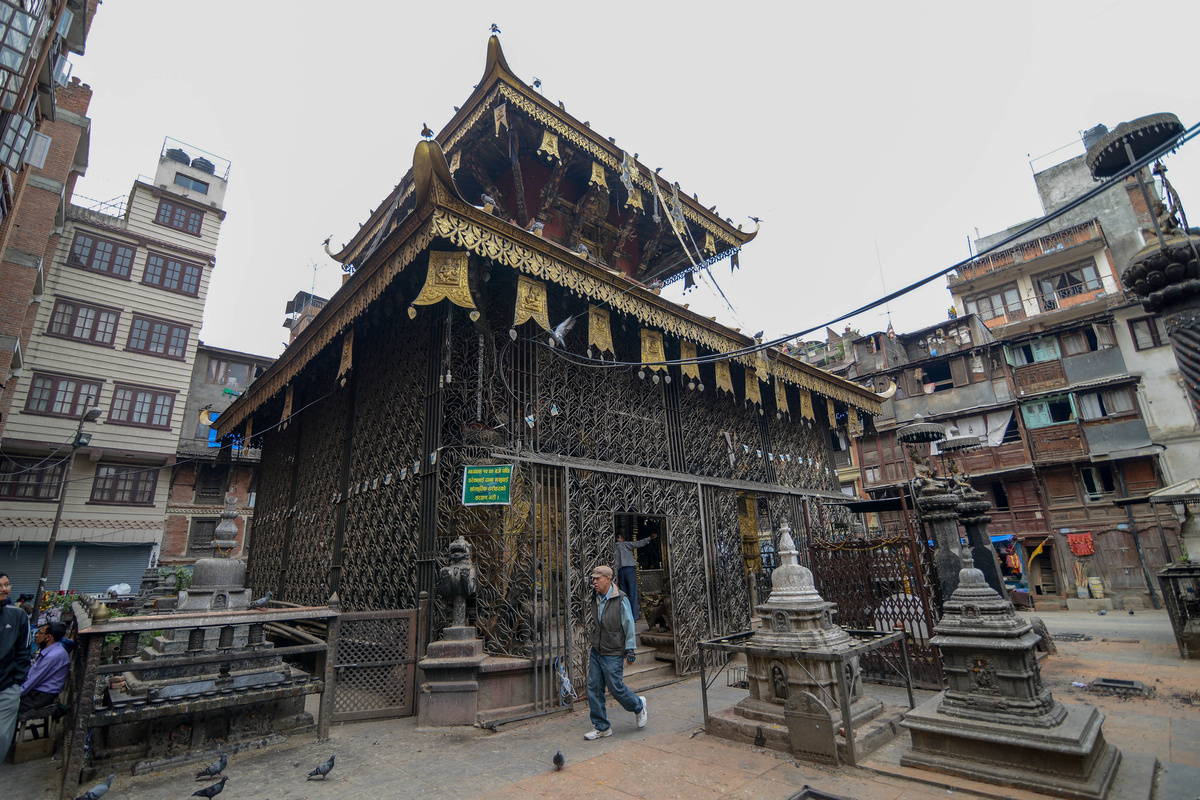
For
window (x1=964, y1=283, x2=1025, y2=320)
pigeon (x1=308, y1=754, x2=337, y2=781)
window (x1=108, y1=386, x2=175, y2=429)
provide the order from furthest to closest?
1. window (x1=964, y1=283, x2=1025, y2=320)
2. window (x1=108, y1=386, x2=175, y2=429)
3. pigeon (x1=308, y1=754, x2=337, y2=781)

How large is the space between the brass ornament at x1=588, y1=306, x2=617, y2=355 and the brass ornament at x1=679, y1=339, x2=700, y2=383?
5.03 ft

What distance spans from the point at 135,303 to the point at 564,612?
94.3 ft

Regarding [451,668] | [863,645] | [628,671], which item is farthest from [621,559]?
[863,645]

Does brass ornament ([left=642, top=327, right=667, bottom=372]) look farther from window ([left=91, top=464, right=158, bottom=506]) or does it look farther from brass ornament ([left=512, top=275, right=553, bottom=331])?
window ([left=91, top=464, right=158, bottom=506])

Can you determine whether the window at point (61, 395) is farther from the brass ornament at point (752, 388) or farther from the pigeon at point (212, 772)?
the brass ornament at point (752, 388)

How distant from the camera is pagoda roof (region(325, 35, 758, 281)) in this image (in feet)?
30.1

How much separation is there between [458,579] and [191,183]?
33253 millimetres

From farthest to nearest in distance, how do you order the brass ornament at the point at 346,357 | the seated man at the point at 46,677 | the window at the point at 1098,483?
1. the window at the point at 1098,483
2. the brass ornament at the point at 346,357
3. the seated man at the point at 46,677

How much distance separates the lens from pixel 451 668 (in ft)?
20.7

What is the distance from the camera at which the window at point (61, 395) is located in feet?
71.3

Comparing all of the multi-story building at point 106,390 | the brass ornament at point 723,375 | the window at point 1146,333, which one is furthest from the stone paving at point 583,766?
the window at point 1146,333

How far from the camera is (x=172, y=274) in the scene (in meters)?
26.3

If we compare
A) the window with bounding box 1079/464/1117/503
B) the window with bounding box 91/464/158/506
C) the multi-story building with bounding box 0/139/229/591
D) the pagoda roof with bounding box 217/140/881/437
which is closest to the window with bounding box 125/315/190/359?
the multi-story building with bounding box 0/139/229/591

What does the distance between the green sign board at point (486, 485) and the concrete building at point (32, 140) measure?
6.36 metres
